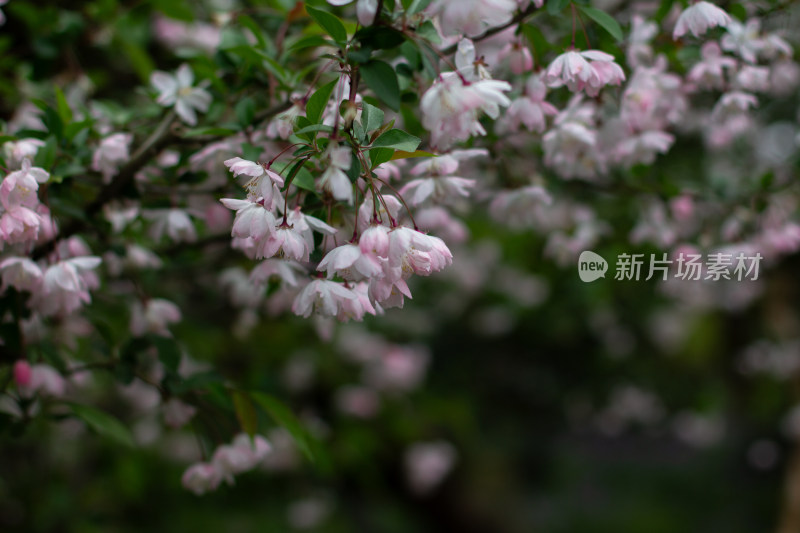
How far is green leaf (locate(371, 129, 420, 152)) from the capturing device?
0.79m

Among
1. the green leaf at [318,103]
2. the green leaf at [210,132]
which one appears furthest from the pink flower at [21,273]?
the green leaf at [318,103]

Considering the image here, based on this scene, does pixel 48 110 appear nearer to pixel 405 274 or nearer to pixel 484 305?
pixel 405 274

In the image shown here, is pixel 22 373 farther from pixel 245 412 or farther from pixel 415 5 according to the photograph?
pixel 415 5

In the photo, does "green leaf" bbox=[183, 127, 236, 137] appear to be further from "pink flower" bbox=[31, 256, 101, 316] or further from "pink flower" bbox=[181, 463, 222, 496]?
"pink flower" bbox=[181, 463, 222, 496]

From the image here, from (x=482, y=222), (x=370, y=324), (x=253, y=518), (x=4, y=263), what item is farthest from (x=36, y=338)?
(x=253, y=518)

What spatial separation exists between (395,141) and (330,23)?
20 centimetres

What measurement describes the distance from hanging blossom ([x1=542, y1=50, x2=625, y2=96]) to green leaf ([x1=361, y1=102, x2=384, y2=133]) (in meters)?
0.30

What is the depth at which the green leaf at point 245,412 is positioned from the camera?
1.17 meters

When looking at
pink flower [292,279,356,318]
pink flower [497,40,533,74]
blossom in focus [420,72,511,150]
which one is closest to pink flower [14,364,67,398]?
pink flower [292,279,356,318]

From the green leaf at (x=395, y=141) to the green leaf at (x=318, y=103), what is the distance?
0.09 metres

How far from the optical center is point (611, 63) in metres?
0.96

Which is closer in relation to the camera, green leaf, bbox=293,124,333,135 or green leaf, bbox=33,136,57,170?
green leaf, bbox=293,124,333,135

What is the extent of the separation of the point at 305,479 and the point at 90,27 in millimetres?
2363

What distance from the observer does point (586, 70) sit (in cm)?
94
